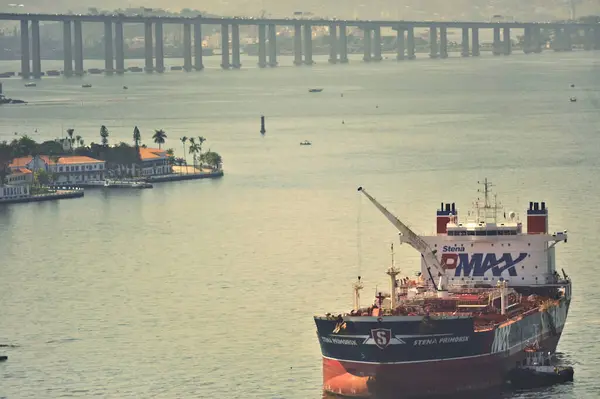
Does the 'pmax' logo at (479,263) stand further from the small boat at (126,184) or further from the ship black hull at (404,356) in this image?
the small boat at (126,184)

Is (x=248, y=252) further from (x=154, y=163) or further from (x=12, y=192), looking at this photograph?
(x=154, y=163)

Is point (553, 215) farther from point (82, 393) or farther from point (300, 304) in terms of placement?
point (82, 393)

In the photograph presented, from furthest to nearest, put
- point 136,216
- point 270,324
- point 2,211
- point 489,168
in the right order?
point 489,168
point 2,211
point 136,216
point 270,324

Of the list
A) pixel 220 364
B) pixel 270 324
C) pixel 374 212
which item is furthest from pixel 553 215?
pixel 220 364

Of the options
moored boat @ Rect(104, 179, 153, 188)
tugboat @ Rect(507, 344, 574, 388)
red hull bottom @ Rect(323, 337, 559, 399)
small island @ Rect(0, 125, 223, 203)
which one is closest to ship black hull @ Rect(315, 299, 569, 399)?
red hull bottom @ Rect(323, 337, 559, 399)

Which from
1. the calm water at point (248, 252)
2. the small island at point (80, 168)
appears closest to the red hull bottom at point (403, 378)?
the calm water at point (248, 252)

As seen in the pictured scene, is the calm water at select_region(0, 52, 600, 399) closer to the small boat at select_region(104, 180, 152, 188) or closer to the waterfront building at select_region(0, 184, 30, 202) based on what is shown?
the small boat at select_region(104, 180, 152, 188)

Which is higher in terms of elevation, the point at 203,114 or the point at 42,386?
the point at 203,114

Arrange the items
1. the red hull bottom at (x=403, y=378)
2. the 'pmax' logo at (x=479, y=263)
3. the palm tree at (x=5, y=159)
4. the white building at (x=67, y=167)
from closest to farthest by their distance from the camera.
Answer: the red hull bottom at (x=403, y=378), the 'pmax' logo at (x=479, y=263), the palm tree at (x=5, y=159), the white building at (x=67, y=167)
